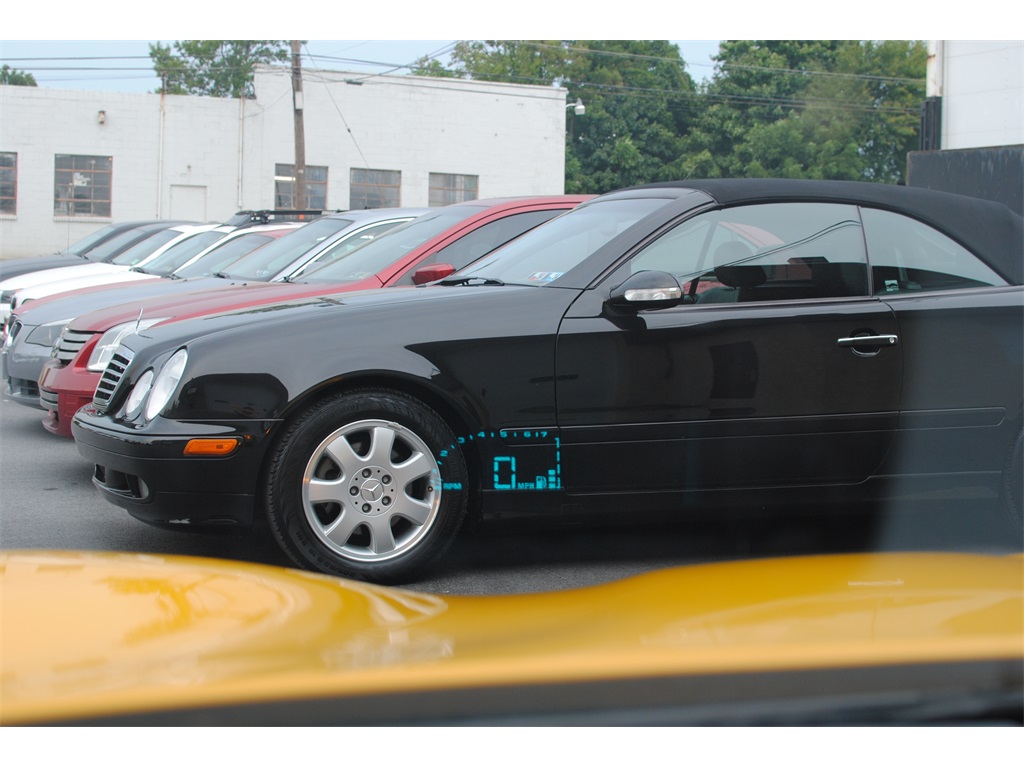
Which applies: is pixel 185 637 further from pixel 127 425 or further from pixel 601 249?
pixel 601 249

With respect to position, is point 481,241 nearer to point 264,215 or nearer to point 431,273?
point 431,273

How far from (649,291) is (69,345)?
14.3 feet

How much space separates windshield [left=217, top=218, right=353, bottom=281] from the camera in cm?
915

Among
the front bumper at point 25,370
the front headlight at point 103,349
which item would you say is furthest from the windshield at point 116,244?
the front headlight at point 103,349

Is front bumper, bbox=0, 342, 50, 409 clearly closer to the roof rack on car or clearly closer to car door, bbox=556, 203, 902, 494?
car door, bbox=556, 203, 902, 494

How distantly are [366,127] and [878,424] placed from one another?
116 ft

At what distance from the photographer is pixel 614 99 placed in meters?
64.0

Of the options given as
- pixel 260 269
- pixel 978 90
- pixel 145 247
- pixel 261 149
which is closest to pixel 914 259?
pixel 260 269

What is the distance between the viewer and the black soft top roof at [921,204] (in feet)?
15.7

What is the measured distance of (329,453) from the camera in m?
4.16

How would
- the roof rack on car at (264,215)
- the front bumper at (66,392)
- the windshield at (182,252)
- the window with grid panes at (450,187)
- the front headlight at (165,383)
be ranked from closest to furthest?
the front headlight at (165,383) → the front bumper at (66,392) → the windshield at (182,252) → the roof rack on car at (264,215) → the window with grid panes at (450,187)

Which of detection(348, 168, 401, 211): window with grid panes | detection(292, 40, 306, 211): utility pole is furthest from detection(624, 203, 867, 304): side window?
detection(348, 168, 401, 211): window with grid panes

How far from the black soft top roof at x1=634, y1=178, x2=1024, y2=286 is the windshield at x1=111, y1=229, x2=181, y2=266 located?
43.9 ft

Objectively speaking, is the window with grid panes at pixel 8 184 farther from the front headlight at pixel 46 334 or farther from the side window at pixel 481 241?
the side window at pixel 481 241
